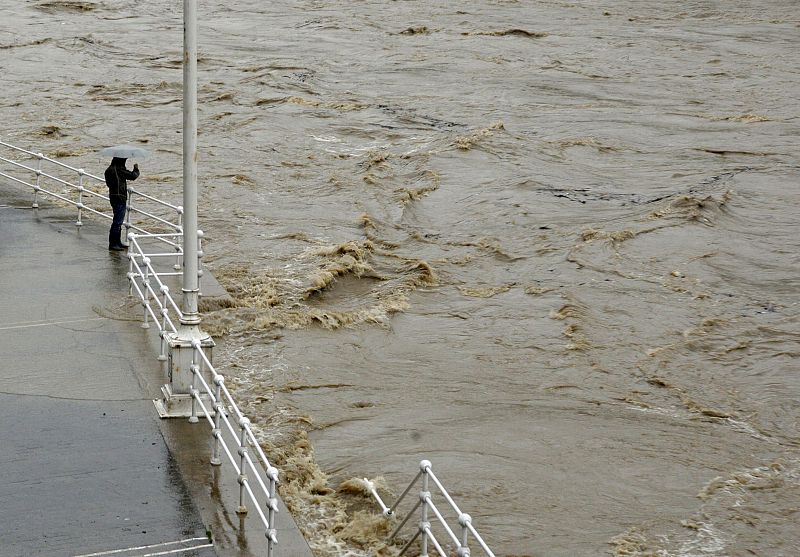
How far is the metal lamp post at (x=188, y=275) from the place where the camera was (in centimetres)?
1150

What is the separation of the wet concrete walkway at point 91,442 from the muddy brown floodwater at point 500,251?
1.61 meters

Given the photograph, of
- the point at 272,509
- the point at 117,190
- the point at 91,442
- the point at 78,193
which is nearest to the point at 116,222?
the point at 117,190

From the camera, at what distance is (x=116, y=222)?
1817cm

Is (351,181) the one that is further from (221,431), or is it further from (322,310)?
(221,431)

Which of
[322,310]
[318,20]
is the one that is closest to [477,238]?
[322,310]

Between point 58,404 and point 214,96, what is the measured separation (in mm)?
25569

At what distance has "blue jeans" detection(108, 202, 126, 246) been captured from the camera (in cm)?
1808

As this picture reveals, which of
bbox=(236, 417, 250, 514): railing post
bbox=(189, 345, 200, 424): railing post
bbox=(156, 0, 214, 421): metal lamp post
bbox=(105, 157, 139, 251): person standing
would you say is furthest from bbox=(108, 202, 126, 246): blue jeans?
bbox=(236, 417, 250, 514): railing post

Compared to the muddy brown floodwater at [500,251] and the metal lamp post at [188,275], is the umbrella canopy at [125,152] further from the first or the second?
the metal lamp post at [188,275]

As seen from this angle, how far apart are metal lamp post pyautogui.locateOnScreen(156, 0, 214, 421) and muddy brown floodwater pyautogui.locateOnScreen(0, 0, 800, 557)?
1.72 m

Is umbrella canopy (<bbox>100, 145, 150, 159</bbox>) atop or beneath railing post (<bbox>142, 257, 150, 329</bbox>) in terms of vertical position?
atop

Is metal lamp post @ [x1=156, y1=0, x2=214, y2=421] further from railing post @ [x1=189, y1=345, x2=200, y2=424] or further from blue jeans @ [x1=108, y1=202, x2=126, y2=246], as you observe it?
blue jeans @ [x1=108, y1=202, x2=126, y2=246]

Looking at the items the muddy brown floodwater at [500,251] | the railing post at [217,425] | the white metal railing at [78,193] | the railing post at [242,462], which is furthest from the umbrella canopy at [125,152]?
the railing post at [242,462]

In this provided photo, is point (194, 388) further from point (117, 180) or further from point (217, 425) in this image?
point (117, 180)
